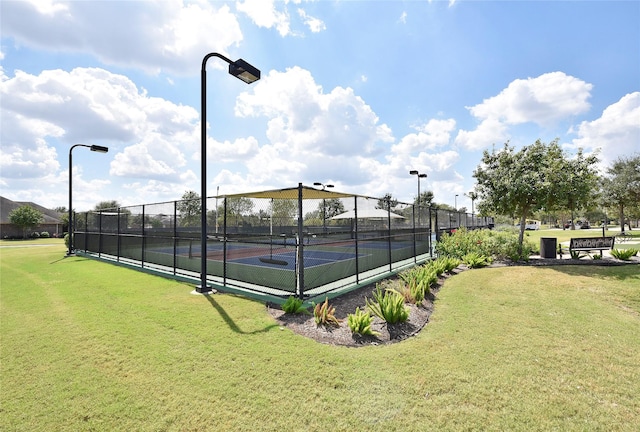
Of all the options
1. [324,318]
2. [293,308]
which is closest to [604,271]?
[324,318]

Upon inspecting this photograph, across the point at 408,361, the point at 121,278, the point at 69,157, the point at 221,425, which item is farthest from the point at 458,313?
the point at 69,157

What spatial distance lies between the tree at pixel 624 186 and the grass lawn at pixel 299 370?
93.9 feet

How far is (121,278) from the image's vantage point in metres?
8.97

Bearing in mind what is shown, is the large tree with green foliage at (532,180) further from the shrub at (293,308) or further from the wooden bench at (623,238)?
the wooden bench at (623,238)

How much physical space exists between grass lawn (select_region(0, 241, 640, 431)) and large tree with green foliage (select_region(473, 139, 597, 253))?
644 centimetres

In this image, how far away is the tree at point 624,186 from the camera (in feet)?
85.7

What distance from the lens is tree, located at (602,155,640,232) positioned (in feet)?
85.7

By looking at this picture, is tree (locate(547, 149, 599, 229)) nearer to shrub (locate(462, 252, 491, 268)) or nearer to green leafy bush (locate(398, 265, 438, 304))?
shrub (locate(462, 252, 491, 268))

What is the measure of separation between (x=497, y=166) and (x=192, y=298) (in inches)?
554

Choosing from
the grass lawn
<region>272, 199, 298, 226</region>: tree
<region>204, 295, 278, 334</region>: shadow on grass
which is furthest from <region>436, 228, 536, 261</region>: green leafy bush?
<region>204, 295, 278, 334</region>: shadow on grass

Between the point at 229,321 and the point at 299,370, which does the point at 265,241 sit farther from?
the point at 299,370

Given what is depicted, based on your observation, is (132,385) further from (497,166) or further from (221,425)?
(497,166)

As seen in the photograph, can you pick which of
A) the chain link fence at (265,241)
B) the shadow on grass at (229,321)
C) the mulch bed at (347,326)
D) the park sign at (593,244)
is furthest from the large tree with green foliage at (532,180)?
the shadow on grass at (229,321)

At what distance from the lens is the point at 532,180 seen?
12.0m
